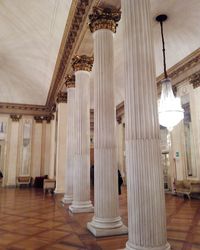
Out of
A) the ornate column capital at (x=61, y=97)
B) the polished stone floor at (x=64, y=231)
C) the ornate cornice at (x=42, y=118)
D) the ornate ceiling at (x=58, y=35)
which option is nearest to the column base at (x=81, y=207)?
the polished stone floor at (x=64, y=231)

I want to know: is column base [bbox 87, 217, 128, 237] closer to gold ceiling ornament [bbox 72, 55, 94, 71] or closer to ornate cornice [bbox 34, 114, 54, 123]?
gold ceiling ornament [bbox 72, 55, 94, 71]

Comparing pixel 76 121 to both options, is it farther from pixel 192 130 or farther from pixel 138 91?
pixel 192 130

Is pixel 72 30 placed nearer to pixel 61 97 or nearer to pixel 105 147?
pixel 105 147

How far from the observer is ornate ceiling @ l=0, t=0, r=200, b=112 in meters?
6.40

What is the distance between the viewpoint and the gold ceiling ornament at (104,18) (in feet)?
15.6

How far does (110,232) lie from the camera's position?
13.1ft

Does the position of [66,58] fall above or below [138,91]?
above

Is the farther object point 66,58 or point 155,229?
point 66,58

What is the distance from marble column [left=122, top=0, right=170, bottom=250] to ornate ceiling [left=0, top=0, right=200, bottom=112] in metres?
1.93

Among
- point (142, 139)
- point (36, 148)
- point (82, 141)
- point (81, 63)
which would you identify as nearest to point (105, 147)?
point (142, 139)

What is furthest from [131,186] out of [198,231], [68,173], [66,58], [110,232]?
[66,58]

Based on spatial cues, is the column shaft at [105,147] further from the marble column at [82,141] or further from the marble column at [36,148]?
the marble column at [36,148]

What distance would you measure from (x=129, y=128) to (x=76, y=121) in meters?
3.76

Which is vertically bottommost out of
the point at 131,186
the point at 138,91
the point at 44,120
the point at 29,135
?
the point at 131,186
